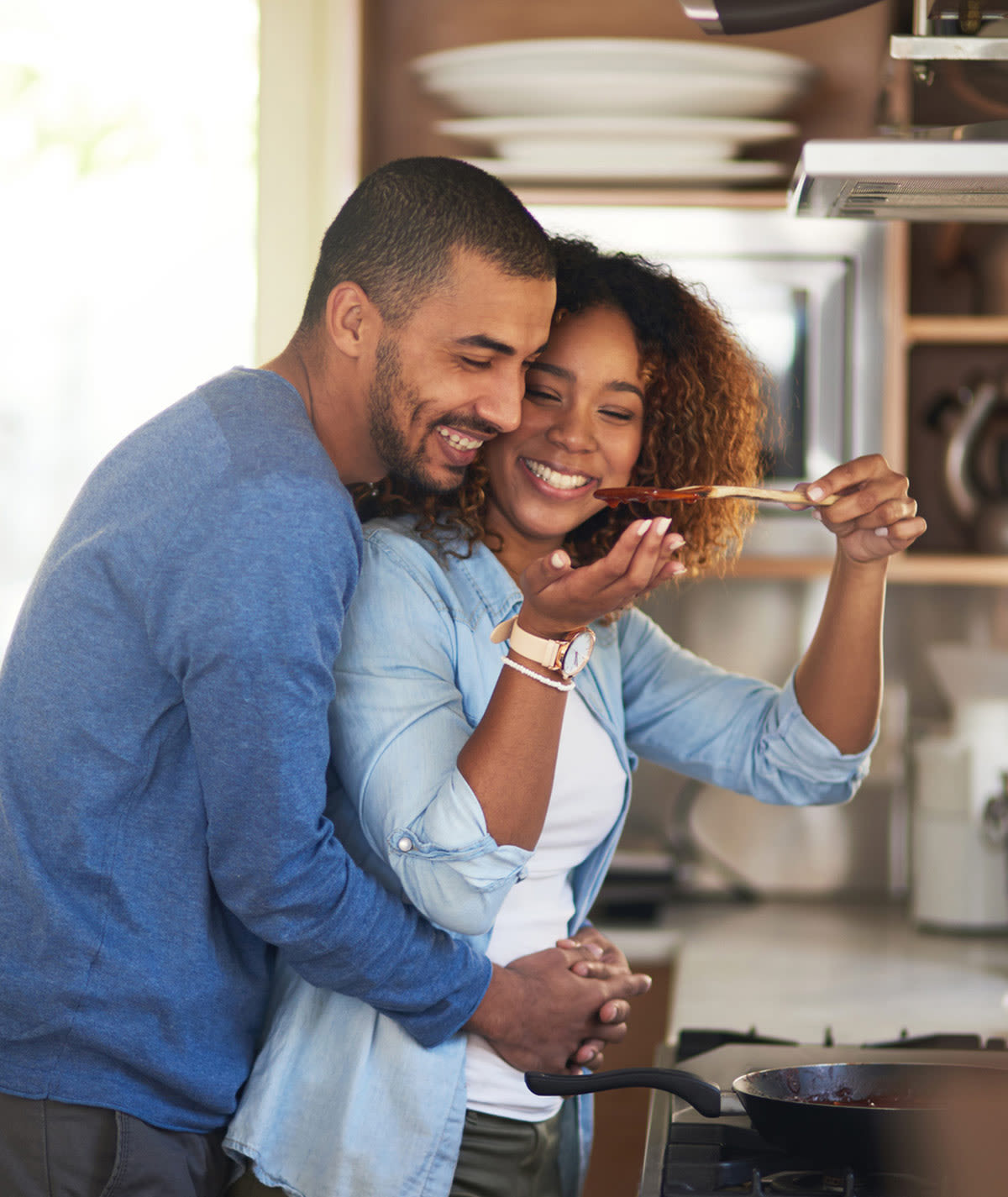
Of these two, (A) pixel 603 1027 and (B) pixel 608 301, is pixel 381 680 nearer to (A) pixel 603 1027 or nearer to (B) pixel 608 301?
(A) pixel 603 1027

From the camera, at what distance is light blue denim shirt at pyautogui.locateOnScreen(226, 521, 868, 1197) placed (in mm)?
1034

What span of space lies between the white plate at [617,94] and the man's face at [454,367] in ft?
3.28

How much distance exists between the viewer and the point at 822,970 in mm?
1982

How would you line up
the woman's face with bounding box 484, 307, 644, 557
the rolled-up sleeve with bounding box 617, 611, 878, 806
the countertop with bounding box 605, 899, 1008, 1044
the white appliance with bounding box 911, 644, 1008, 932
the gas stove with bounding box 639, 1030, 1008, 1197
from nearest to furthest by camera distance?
the gas stove with bounding box 639, 1030, 1008, 1197
the woman's face with bounding box 484, 307, 644, 557
the rolled-up sleeve with bounding box 617, 611, 878, 806
the countertop with bounding box 605, 899, 1008, 1044
the white appliance with bounding box 911, 644, 1008, 932

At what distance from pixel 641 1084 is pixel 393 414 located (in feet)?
1.93

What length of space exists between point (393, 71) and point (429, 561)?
5.00ft

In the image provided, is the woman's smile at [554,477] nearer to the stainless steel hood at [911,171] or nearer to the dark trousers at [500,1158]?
the stainless steel hood at [911,171]

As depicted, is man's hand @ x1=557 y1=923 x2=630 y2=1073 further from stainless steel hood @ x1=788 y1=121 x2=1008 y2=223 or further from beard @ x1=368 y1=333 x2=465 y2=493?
stainless steel hood @ x1=788 y1=121 x2=1008 y2=223

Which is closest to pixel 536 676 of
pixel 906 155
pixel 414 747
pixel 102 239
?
pixel 414 747

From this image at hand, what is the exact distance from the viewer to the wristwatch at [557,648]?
1.02 meters

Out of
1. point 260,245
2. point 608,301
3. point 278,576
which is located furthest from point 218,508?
point 260,245

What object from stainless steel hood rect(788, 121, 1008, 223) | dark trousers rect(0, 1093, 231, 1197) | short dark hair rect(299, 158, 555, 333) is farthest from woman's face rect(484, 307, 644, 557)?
dark trousers rect(0, 1093, 231, 1197)

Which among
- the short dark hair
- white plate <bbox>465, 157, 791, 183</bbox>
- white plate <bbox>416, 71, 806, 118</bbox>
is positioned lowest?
the short dark hair

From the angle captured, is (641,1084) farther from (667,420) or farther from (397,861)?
(667,420)
